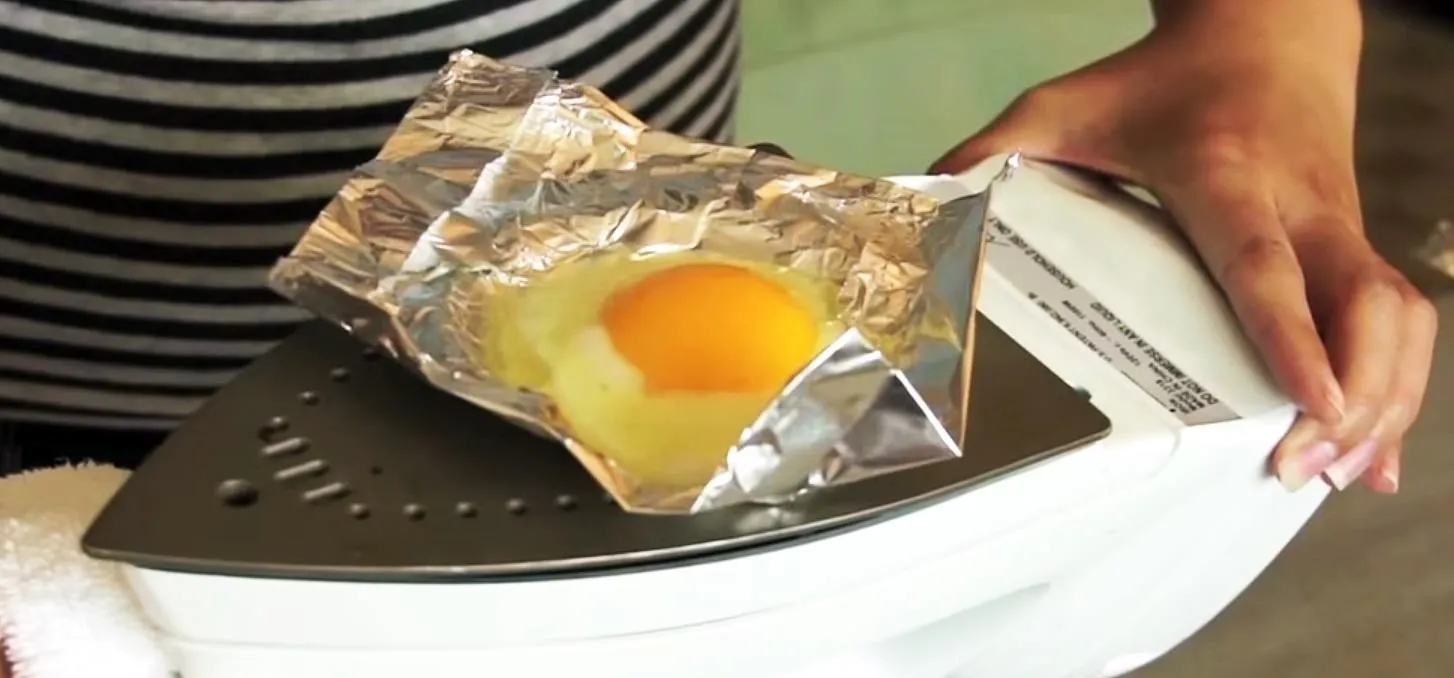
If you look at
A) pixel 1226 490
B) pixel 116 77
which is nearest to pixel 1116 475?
pixel 1226 490

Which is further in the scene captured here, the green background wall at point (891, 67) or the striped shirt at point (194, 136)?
the green background wall at point (891, 67)

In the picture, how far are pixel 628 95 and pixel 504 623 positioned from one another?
237 millimetres

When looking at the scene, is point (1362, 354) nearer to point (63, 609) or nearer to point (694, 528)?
point (694, 528)

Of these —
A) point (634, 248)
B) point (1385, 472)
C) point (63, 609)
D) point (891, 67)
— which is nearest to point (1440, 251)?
point (891, 67)

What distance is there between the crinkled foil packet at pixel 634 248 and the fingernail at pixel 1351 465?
15 cm

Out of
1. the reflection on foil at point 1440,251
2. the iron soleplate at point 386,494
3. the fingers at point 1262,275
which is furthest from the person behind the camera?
the reflection on foil at point 1440,251

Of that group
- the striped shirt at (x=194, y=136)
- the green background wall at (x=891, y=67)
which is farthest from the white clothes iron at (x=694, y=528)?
the green background wall at (x=891, y=67)

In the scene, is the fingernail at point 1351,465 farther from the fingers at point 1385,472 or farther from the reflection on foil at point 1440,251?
the reflection on foil at point 1440,251

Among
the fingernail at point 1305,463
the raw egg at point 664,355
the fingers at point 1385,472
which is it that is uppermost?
the raw egg at point 664,355

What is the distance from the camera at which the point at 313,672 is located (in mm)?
326

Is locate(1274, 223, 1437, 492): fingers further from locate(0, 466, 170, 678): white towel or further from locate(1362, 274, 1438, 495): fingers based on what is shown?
locate(0, 466, 170, 678): white towel

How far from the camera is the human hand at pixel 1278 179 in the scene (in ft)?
1.47

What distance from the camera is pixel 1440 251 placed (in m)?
0.89

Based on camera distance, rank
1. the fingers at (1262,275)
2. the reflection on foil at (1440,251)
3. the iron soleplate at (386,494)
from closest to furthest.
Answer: the iron soleplate at (386,494)
the fingers at (1262,275)
the reflection on foil at (1440,251)
